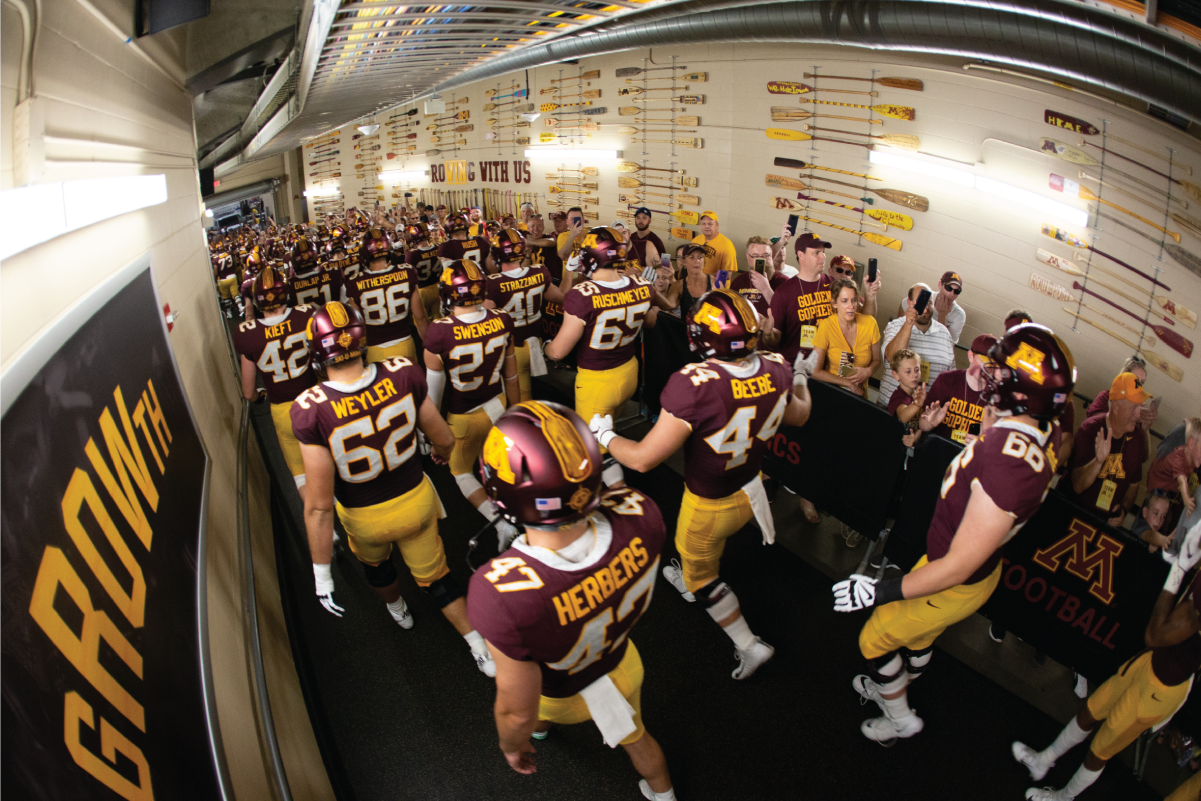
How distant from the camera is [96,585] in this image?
58.7 inches

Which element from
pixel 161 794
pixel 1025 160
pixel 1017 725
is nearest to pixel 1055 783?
pixel 1017 725

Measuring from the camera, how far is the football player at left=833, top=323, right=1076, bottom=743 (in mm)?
2398

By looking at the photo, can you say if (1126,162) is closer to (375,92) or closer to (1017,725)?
(1017,725)

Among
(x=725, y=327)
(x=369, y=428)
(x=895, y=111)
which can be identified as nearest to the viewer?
(x=725, y=327)

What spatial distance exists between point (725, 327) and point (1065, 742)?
2.69 m

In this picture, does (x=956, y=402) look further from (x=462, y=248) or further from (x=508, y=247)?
(x=462, y=248)

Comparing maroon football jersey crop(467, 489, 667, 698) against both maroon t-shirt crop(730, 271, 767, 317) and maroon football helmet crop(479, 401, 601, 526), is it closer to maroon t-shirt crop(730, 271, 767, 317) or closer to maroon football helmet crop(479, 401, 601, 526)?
maroon football helmet crop(479, 401, 601, 526)

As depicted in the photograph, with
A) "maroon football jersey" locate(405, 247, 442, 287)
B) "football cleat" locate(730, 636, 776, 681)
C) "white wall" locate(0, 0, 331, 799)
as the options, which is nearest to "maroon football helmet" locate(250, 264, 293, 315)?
"white wall" locate(0, 0, 331, 799)

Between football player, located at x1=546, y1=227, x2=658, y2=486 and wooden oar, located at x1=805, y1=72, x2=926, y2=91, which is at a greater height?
wooden oar, located at x1=805, y1=72, x2=926, y2=91

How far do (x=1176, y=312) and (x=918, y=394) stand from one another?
7.72ft

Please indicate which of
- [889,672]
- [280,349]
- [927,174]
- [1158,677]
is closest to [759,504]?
[889,672]

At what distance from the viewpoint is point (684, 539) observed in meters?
3.63

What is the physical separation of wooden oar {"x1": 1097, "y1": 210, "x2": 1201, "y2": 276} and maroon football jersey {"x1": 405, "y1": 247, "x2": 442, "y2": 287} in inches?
313

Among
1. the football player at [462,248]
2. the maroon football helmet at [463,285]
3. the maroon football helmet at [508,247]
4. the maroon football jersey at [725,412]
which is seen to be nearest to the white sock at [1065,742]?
the maroon football jersey at [725,412]
